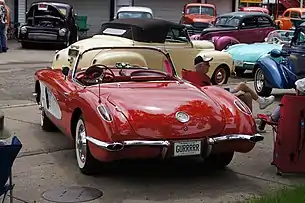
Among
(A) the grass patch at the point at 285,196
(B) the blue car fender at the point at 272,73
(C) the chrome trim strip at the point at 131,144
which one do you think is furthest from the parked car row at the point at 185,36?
(A) the grass patch at the point at 285,196

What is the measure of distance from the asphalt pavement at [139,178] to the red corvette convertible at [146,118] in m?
0.27

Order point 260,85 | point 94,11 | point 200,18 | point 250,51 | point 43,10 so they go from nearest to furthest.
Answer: point 260,85 < point 250,51 < point 43,10 < point 200,18 < point 94,11

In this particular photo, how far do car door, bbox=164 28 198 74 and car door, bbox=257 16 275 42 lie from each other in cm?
1010

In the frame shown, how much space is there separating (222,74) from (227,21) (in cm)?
920

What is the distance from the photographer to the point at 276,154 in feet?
23.9

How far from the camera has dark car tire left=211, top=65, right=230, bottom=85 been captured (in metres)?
15.3

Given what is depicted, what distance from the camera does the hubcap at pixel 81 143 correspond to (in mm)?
7102

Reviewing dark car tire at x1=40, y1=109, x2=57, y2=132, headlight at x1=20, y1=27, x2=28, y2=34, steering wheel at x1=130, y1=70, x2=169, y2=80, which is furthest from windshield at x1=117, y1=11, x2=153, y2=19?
steering wheel at x1=130, y1=70, x2=169, y2=80

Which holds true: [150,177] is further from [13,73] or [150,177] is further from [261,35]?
[261,35]

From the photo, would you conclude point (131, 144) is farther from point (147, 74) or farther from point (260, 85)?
point (260, 85)

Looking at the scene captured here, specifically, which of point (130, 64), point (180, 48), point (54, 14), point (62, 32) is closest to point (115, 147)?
point (130, 64)

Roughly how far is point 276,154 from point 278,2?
39859 mm

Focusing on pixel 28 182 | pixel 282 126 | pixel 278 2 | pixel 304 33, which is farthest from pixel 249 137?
pixel 278 2

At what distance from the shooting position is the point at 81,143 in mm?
7227
